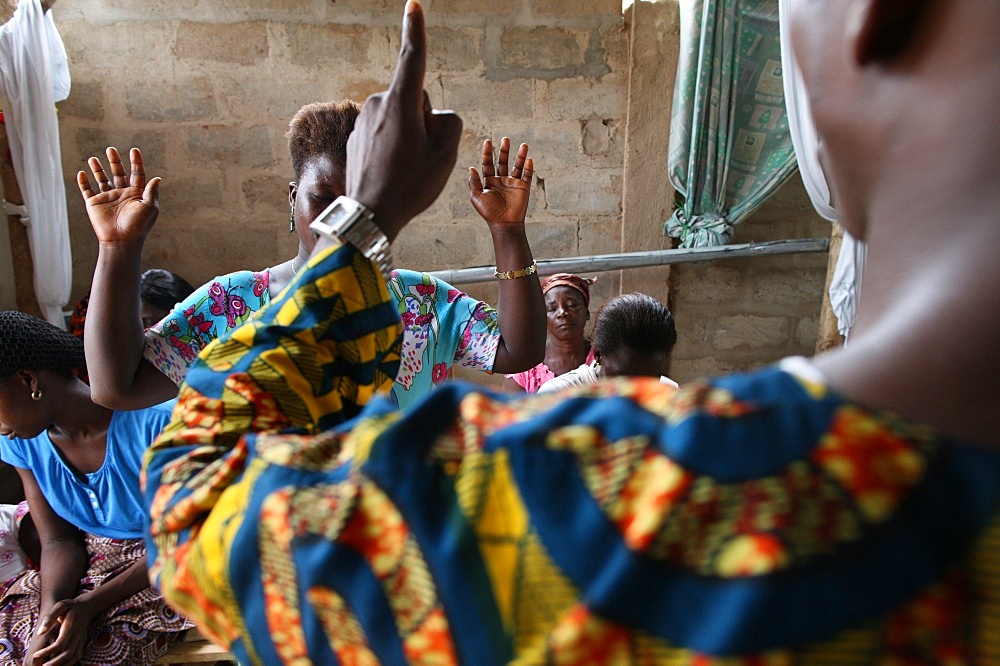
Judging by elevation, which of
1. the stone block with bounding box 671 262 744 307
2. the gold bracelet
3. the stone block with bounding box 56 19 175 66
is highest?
the stone block with bounding box 56 19 175 66

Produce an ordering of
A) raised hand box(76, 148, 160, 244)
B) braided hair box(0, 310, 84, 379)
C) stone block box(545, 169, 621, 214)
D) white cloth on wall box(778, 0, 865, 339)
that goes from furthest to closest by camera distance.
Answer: stone block box(545, 169, 621, 214)
white cloth on wall box(778, 0, 865, 339)
braided hair box(0, 310, 84, 379)
raised hand box(76, 148, 160, 244)

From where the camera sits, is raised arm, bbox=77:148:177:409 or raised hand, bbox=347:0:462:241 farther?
raised arm, bbox=77:148:177:409

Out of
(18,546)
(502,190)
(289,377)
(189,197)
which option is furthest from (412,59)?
(189,197)

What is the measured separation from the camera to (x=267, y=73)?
3.29 metres

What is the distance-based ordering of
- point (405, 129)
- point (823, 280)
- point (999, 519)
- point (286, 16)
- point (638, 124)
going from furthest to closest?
point (823, 280) → point (638, 124) → point (286, 16) → point (405, 129) → point (999, 519)

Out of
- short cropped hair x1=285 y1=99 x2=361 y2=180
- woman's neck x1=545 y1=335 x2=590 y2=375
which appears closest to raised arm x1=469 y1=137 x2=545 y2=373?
short cropped hair x1=285 y1=99 x2=361 y2=180

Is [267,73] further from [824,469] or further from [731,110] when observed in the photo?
[824,469]

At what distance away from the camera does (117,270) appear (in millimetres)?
1279

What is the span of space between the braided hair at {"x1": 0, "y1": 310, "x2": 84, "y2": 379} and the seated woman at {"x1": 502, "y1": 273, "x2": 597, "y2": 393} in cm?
163

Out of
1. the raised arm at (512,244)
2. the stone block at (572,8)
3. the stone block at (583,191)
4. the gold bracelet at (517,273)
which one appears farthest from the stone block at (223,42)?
the gold bracelet at (517,273)

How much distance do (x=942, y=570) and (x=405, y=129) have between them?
1.90ft

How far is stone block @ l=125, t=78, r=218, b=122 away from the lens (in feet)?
10.7

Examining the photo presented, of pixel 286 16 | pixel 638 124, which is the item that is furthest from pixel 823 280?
pixel 286 16

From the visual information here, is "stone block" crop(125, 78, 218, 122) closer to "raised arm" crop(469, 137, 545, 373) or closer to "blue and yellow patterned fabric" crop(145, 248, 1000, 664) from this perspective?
"raised arm" crop(469, 137, 545, 373)
